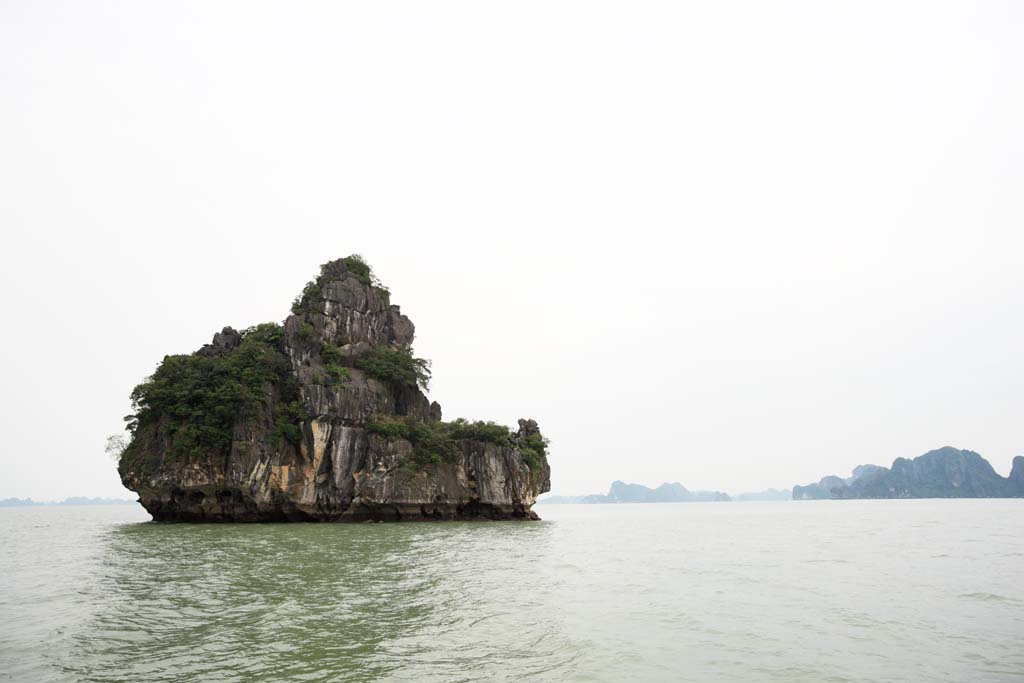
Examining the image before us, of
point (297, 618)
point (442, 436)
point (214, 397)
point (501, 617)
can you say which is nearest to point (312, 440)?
point (214, 397)

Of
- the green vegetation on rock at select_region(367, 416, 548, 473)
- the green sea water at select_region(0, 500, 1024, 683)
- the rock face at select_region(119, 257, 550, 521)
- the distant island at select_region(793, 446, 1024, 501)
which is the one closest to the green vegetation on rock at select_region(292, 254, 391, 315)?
the rock face at select_region(119, 257, 550, 521)

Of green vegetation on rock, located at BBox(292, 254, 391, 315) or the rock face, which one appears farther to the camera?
green vegetation on rock, located at BBox(292, 254, 391, 315)

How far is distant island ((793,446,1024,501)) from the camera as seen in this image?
174000 mm

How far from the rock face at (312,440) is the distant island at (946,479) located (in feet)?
590

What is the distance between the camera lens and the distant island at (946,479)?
571ft

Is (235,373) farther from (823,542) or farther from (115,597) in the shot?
(823,542)

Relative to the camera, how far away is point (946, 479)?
184m

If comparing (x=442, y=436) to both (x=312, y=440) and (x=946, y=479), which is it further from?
(x=946, y=479)

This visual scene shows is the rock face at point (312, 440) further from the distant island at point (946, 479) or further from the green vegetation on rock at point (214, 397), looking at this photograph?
the distant island at point (946, 479)

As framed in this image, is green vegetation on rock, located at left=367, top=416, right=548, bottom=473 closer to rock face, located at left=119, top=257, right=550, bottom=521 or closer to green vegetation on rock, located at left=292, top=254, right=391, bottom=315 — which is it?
rock face, located at left=119, top=257, right=550, bottom=521

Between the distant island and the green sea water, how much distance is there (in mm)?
193760

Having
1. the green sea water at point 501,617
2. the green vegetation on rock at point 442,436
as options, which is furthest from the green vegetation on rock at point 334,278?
the green sea water at point 501,617

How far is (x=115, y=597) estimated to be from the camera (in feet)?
46.1

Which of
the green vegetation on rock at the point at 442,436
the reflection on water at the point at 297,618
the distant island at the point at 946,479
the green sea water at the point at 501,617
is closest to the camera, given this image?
the reflection on water at the point at 297,618
